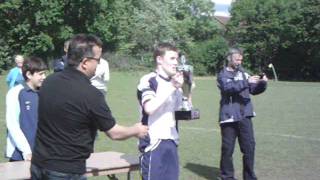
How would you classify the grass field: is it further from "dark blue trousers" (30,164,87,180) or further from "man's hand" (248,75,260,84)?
"dark blue trousers" (30,164,87,180)

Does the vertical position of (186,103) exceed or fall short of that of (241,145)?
it exceeds it

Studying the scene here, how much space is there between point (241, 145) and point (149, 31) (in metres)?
50.4

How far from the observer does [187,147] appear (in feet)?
38.5

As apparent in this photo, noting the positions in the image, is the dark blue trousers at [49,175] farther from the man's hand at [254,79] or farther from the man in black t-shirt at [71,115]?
the man's hand at [254,79]

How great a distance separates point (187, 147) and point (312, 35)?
4668cm

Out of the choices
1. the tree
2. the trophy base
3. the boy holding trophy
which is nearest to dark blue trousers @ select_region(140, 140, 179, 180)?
the boy holding trophy

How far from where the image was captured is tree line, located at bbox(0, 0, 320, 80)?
5012 centimetres

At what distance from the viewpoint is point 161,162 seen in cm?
541

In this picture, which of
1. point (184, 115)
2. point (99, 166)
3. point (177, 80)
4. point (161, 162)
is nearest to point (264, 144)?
point (99, 166)

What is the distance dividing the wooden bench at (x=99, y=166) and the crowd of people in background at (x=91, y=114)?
6.6 inches

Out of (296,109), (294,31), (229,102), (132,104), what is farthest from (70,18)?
(229,102)

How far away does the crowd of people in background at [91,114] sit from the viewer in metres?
4.09

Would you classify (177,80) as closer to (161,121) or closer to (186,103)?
(161,121)

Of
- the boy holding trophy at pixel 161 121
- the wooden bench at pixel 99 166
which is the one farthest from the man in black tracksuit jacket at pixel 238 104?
the boy holding trophy at pixel 161 121
